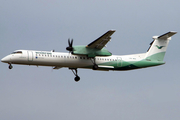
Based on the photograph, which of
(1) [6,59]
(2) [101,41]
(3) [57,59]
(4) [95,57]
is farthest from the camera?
(4) [95,57]

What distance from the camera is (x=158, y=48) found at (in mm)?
31031

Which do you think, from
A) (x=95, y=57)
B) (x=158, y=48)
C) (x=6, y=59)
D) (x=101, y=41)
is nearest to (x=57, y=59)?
(x=95, y=57)

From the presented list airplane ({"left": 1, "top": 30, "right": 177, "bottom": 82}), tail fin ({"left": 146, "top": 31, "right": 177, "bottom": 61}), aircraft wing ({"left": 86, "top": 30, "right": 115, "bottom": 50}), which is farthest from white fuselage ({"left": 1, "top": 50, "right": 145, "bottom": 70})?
tail fin ({"left": 146, "top": 31, "right": 177, "bottom": 61})

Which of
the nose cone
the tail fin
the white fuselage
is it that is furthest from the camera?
the tail fin

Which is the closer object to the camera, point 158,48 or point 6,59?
point 6,59

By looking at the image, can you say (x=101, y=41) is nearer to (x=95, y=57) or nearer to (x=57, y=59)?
(x=95, y=57)

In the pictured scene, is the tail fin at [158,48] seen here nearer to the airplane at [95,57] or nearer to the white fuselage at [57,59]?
the airplane at [95,57]

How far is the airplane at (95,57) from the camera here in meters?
27.1

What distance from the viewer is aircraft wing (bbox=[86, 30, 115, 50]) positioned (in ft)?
86.9

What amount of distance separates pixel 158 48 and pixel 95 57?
628cm

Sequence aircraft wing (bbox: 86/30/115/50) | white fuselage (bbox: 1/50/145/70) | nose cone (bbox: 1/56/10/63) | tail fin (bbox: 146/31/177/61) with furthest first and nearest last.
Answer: tail fin (bbox: 146/31/177/61) → white fuselage (bbox: 1/50/145/70) → nose cone (bbox: 1/56/10/63) → aircraft wing (bbox: 86/30/115/50)

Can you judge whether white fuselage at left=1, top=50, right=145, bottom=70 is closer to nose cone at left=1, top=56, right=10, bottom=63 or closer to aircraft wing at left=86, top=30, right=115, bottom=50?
nose cone at left=1, top=56, right=10, bottom=63

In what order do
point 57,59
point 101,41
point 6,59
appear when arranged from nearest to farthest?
1. point 6,59
2. point 101,41
3. point 57,59

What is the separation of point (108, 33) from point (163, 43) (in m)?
7.23
